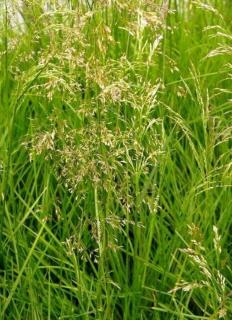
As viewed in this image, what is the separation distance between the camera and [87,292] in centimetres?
184

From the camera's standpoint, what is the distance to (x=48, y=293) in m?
1.90

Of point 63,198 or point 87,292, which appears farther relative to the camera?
point 63,198

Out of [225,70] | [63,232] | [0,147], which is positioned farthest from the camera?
[225,70]

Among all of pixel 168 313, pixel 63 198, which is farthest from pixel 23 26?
pixel 168 313

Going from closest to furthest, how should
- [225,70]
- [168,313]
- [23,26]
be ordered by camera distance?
[168,313] < [225,70] < [23,26]

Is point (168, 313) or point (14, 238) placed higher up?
point (14, 238)

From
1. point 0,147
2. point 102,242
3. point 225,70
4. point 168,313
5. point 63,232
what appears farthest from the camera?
point 225,70

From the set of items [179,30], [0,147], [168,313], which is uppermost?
[179,30]

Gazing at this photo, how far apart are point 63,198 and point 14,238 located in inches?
10.1

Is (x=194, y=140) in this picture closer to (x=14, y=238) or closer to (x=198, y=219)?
(x=198, y=219)

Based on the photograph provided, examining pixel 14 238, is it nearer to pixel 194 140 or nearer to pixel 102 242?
pixel 102 242

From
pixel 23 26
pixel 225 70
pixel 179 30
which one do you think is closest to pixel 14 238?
pixel 225 70

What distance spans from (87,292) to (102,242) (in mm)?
134

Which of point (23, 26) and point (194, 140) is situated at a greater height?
point (23, 26)
